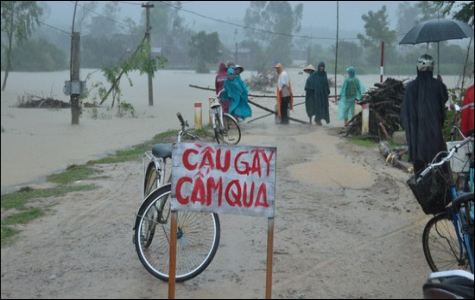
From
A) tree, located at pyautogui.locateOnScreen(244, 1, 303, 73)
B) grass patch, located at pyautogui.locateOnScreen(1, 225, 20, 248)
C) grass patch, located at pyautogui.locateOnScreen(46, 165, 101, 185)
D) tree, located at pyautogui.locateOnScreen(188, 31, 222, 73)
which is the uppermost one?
tree, located at pyautogui.locateOnScreen(244, 1, 303, 73)

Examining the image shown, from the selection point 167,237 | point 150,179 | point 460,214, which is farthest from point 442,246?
point 150,179

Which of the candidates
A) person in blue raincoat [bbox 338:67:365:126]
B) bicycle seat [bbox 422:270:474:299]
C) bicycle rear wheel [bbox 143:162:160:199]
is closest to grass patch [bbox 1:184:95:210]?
bicycle rear wheel [bbox 143:162:160:199]

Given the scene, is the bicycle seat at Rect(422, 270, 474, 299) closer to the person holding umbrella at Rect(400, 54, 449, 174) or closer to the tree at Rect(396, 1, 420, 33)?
the person holding umbrella at Rect(400, 54, 449, 174)

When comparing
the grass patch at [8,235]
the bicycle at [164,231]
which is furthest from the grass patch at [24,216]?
the bicycle at [164,231]

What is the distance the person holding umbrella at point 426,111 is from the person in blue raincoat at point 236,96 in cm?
973

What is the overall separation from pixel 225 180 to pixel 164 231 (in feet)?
5.03

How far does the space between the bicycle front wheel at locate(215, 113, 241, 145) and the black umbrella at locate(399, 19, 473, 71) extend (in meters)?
4.13

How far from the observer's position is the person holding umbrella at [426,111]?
7.20m

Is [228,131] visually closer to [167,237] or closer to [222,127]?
[222,127]

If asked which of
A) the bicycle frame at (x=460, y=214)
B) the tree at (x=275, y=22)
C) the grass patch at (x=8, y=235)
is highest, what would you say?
the tree at (x=275, y=22)

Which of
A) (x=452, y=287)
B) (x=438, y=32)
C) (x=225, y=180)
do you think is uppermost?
(x=438, y=32)

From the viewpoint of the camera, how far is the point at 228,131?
1512 centimetres

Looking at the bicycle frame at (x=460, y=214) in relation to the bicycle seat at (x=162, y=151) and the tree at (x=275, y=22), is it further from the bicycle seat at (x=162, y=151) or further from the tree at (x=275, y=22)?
the tree at (x=275, y=22)

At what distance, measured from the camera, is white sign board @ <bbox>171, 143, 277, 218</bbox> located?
4.68m
